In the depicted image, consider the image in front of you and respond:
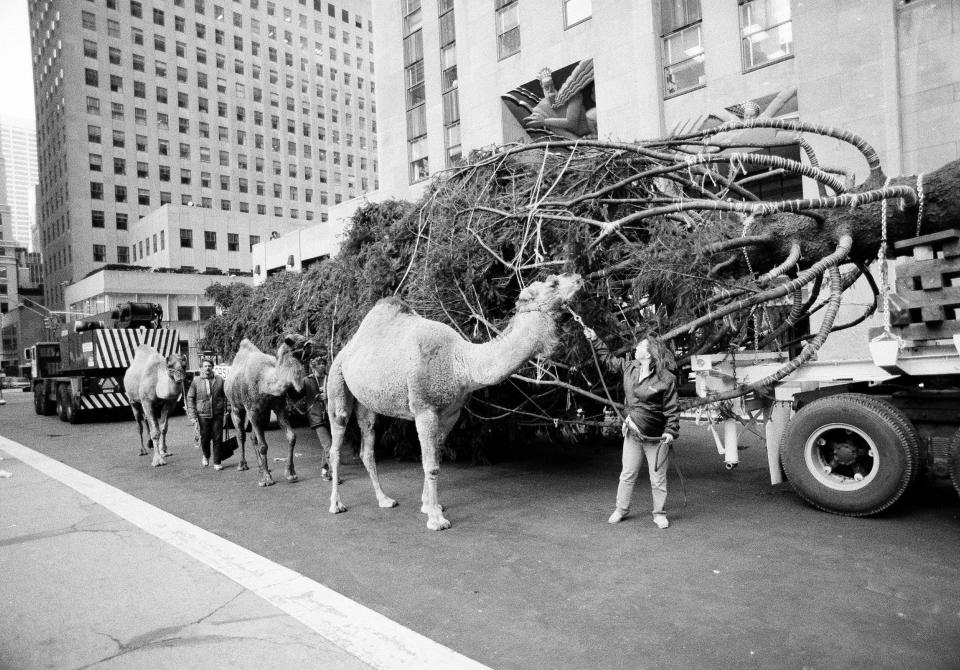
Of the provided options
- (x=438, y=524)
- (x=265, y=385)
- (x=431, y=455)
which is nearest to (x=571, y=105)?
(x=265, y=385)

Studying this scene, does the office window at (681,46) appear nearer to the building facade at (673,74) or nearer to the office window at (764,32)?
the building facade at (673,74)

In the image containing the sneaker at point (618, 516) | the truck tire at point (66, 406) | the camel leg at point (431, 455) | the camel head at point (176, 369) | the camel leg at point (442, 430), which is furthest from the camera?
the truck tire at point (66, 406)

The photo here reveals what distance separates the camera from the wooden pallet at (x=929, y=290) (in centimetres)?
512

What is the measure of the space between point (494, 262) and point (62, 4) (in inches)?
3273

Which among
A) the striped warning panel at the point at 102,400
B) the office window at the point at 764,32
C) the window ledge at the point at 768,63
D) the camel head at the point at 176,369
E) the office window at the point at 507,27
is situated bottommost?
the striped warning panel at the point at 102,400

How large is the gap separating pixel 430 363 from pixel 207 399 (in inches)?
227

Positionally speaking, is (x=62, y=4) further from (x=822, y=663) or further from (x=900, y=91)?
(x=822, y=663)

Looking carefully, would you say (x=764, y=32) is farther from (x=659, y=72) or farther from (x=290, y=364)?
(x=290, y=364)

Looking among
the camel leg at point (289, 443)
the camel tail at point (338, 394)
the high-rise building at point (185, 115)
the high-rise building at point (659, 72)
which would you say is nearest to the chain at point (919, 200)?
the high-rise building at point (659, 72)

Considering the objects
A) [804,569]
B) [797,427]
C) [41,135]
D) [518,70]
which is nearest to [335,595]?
[804,569]

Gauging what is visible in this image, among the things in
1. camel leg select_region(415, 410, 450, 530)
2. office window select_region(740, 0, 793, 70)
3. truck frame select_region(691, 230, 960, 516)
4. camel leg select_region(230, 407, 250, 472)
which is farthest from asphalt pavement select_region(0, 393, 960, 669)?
office window select_region(740, 0, 793, 70)

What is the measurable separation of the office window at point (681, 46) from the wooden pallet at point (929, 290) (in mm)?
14597

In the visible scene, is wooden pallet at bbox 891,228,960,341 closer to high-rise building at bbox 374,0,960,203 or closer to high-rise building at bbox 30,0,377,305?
high-rise building at bbox 374,0,960,203

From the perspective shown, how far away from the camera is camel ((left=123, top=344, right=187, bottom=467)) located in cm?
1088
